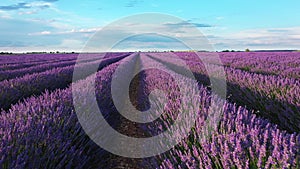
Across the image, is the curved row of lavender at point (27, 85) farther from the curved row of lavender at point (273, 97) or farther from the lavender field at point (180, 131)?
the curved row of lavender at point (273, 97)

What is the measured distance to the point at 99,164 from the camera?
3.11m

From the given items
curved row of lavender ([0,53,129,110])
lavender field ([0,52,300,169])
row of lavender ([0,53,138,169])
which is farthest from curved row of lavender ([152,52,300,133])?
curved row of lavender ([0,53,129,110])

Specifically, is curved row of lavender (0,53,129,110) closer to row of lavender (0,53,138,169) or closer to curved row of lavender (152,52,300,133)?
row of lavender (0,53,138,169)

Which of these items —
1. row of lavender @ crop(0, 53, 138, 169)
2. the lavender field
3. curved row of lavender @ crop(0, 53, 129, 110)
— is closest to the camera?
the lavender field

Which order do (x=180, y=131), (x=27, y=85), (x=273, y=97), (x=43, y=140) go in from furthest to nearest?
(x=27, y=85)
(x=273, y=97)
(x=180, y=131)
(x=43, y=140)

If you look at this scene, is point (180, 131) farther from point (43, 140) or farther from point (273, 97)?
point (273, 97)

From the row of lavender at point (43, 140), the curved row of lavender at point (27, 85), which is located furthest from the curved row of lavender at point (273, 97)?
the curved row of lavender at point (27, 85)

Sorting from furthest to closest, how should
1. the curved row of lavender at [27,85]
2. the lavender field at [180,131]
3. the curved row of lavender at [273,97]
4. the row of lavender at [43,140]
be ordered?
1. the curved row of lavender at [27,85]
2. the curved row of lavender at [273,97]
3. the row of lavender at [43,140]
4. the lavender field at [180,131]

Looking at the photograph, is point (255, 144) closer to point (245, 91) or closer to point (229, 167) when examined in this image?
point (229, 167)

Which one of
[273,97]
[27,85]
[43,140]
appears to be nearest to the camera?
[43,140]

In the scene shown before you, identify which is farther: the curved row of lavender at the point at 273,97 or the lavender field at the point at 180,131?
the curved row of lavender at the point at 273,97

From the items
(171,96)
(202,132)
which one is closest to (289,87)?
(171,96)

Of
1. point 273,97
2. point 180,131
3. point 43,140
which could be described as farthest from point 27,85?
point 273,97

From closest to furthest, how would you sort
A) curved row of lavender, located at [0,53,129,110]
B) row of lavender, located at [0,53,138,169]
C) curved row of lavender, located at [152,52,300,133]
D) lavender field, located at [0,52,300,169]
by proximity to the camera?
lavender field, located at [0,52,300,169]
row of lavender, located at [0,53,138,169]
curved row of lavender, located at [152,52,300,133]
curved row of lavender, located at [0,53,129,110]
